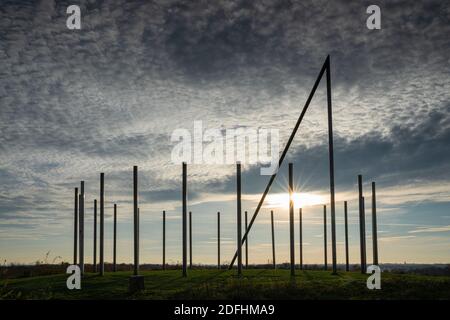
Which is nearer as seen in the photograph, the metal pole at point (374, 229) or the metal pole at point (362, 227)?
the metal pole at point (362, 227)

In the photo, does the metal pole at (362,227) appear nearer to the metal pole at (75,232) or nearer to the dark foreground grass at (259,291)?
the dark foreground grass at (259,291)

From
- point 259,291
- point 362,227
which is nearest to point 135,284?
point 259,291

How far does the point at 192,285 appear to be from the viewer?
19750mm

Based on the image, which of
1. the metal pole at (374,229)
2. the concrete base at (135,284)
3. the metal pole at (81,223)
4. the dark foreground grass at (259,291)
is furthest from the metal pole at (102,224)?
the metal pole at (374,229)

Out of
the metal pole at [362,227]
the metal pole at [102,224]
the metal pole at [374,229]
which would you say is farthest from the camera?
the metal pole at [374,229]

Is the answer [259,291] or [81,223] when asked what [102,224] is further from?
[259,291]

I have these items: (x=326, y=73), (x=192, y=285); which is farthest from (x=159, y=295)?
(x=326, y=73)

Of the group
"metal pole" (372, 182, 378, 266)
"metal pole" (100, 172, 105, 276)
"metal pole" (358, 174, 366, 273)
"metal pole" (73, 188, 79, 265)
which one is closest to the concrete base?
"metal pole" (100, 172, 105, 276)

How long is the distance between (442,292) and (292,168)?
1033 centimetres

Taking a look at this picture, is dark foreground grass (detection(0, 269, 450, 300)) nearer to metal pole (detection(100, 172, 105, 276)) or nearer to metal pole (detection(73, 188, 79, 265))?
metal pole (detection(100, 172, 105, 276))

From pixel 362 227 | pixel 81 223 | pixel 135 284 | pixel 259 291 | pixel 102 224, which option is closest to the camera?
pixel 259 291

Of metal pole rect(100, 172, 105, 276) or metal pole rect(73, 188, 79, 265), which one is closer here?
metal pole rect(100, 172, 105, 276)
